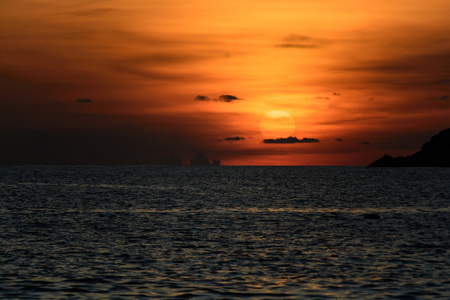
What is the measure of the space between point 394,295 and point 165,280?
449 inches

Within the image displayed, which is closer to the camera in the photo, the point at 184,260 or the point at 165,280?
the point at 165,280

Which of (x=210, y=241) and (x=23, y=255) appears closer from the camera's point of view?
(x=23, y=255)

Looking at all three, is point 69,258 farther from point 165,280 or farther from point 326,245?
point 326,245

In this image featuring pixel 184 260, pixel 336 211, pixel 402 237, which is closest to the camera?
pixel 184 260

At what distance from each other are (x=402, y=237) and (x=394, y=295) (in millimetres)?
23515

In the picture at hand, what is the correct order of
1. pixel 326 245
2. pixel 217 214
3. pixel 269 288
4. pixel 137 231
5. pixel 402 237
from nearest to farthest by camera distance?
pixel 269 288 < pixel 326 245 < pixel 402 237 < pixel 137 231 < pixel 217 214

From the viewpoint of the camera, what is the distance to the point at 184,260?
3644 centimetres

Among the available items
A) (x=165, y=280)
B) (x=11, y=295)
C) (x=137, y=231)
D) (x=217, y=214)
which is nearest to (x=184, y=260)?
(x=165, y=280)

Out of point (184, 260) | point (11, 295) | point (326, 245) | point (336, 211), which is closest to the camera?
point (11, 295)

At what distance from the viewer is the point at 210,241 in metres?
46.2

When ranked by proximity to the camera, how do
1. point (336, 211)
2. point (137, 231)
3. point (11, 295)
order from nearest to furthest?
Answer: point (11, 295) < point (137, 231) < point (336, 211)

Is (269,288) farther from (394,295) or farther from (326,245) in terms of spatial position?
(326,245)

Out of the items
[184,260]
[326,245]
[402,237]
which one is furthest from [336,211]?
[184,260]

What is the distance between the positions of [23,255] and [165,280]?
12796 mm
